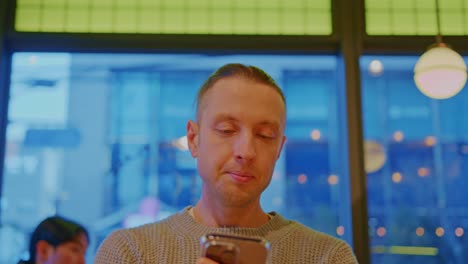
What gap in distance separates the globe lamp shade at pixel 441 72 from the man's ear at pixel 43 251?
5.95 ft

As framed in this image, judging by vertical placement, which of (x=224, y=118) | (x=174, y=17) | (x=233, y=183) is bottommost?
(x=233, y=183)

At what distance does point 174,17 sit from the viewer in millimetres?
3186

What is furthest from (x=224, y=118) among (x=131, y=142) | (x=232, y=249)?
(x=131, y=142)

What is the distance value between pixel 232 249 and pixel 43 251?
1.77 m

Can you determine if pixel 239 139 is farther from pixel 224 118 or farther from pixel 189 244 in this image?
pixel 189 244

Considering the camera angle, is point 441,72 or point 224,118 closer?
point 224,118

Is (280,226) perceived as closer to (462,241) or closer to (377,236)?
(377,236)

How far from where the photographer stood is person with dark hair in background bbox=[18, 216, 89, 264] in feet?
7.87

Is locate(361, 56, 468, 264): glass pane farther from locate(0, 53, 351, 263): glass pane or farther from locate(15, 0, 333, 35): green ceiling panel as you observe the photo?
locate(15, 0, 333, 35): green ceiling panel

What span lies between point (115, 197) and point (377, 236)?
4.71 feet

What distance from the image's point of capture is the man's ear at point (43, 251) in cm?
239

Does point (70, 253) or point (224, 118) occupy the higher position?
point (224, 118)

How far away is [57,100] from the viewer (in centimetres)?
322

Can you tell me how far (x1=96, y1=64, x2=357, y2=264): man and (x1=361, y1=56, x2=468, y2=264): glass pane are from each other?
2043 millimetres
